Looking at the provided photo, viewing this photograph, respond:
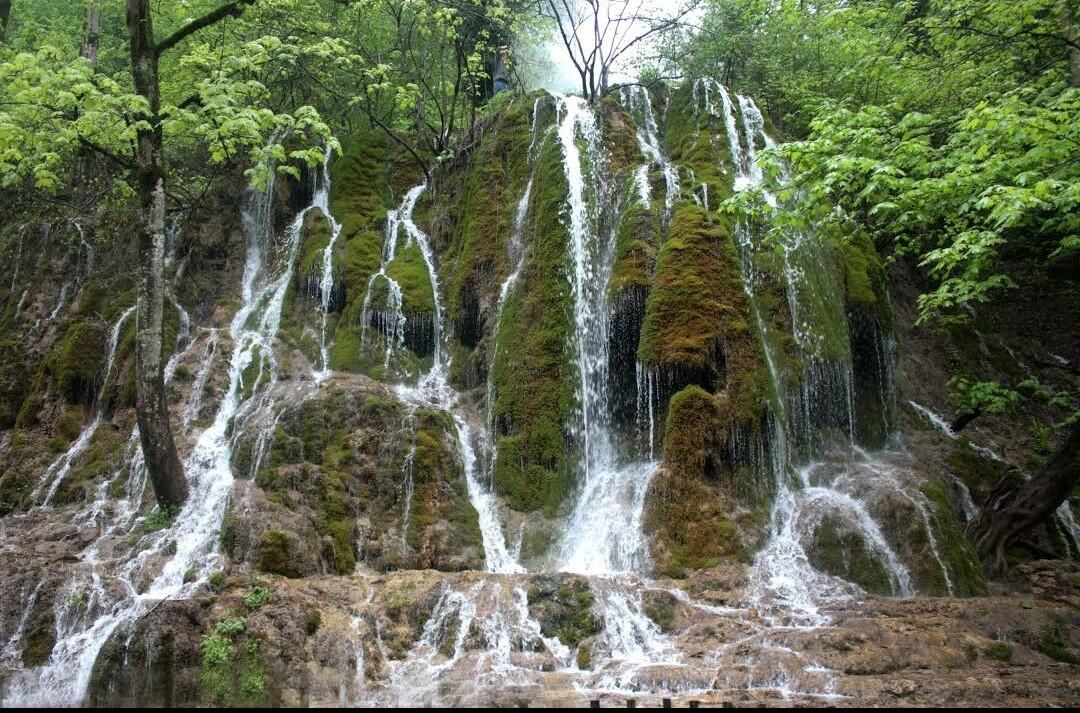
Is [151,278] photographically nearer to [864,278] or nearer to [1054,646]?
[1054,646]

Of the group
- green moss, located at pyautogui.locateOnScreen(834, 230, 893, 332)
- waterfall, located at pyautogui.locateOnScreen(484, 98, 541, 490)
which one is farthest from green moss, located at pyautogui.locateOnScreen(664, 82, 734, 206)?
waterfall, located at pyautogui.locateOnScreen(484, 98, 541, 490)

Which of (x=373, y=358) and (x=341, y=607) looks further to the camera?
(x=373, y=358)

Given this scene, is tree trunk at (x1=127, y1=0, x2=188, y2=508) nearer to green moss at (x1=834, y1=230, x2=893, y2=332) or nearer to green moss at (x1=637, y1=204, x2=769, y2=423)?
green moss at (x1=637, y1=204, x2=769, y2=423)

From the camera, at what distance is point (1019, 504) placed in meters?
10.1

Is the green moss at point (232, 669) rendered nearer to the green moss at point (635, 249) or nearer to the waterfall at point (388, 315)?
the waterfall at point (388, 315)

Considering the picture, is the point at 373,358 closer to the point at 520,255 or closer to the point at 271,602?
the point at 520,255

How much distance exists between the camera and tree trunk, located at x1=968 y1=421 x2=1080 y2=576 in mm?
9656

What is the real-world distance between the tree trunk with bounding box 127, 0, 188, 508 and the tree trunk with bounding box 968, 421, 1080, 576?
11.3m

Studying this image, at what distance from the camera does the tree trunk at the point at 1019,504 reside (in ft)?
31.7

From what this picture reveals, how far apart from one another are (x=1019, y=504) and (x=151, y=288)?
1229 centimetres

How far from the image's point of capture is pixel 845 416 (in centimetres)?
1225

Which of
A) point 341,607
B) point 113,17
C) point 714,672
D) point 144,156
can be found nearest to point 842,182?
point 714,672

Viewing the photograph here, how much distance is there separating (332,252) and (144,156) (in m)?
5.61

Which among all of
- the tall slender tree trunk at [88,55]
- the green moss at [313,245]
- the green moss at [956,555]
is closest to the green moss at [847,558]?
the green moss at [956,555]
